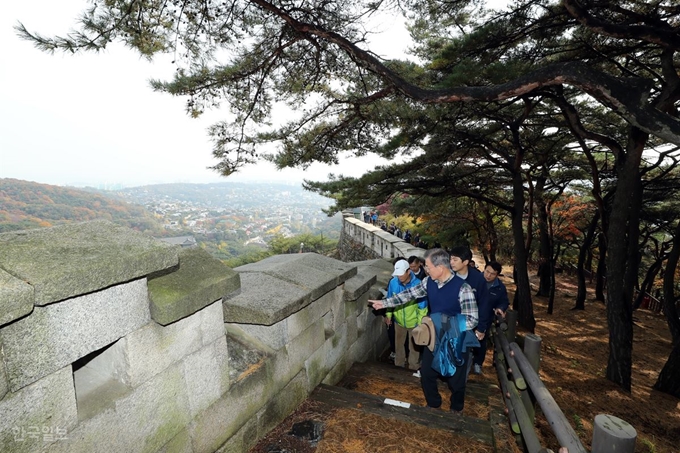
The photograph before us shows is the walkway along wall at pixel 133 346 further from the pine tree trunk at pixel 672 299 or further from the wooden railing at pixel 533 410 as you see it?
the pine tree trunk at pixel 672 299

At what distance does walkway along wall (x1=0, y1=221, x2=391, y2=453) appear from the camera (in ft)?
4.06

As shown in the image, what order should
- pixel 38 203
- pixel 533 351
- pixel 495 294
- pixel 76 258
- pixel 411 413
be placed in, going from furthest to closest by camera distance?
pixel 38 203 → pixel 495 294 → pixel 533 351 → pixel 411 413 → pixel 76 258

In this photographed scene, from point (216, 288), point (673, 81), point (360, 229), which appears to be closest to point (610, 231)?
point (673, 81)

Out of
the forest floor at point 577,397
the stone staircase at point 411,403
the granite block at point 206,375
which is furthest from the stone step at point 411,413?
the granite block at point 206,375

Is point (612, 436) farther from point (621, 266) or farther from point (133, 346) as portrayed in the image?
point (621, 266)

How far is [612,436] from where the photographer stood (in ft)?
5.03

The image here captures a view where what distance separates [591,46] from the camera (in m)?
6.27

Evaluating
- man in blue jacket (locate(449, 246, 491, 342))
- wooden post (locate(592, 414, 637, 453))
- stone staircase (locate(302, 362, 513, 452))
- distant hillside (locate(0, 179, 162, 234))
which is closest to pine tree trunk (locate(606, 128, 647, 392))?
man in blue jacket (locate(449, 246, 491, 342))

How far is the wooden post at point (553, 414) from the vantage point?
182 cm

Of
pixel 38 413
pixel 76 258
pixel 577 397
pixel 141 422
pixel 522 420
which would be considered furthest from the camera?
pixel 577 397

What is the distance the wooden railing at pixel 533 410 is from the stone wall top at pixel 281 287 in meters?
1.80

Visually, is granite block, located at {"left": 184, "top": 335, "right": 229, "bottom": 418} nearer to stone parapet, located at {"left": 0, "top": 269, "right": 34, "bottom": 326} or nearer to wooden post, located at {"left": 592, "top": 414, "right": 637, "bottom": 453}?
stone parapet, located at {"left": 0, "top": 269, "right": 34, "bottom": 326}

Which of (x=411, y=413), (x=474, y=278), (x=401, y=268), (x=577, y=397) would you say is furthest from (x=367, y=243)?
(x=411, y=413)

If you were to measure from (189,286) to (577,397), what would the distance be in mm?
6563
